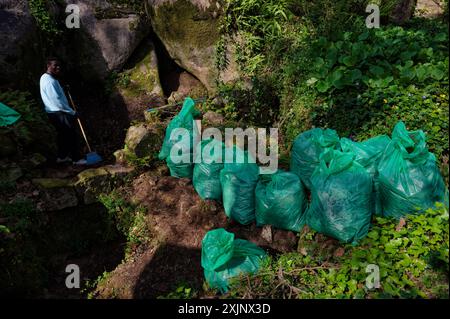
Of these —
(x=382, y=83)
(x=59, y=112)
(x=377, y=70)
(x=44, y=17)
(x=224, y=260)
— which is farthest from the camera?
(x=44, y=17)

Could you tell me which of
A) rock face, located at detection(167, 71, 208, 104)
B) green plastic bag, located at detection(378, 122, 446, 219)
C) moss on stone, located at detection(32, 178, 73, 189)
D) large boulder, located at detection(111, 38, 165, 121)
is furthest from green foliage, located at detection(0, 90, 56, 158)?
green plastic bag, located at detection(378, 122, 446, 219)

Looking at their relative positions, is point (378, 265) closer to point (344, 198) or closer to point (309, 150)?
point (344, 198)

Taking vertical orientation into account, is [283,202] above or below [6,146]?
below

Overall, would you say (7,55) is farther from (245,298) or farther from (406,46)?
(406,46)

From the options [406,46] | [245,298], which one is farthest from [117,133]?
[406,46]

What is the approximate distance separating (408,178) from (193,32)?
4.29m

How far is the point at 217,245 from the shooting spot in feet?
10.4

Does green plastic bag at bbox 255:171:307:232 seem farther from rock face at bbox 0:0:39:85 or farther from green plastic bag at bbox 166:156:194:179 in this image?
rock face at bbox 0:0:39:85

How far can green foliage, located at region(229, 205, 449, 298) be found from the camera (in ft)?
9.07

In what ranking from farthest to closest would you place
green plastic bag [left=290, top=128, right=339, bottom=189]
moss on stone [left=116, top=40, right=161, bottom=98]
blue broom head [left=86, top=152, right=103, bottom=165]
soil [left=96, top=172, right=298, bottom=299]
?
1. moss on stone [left=116, top=40, right=161, bottom=98]
2. blue broom head [left=86, top=152, right=103, bottom=165]
3. green plastic bag [left=290, top=128, right=339, bottom=189]
4. soil [left=96, top=172, right=298, bottom=299]

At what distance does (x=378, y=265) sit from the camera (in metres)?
2.92

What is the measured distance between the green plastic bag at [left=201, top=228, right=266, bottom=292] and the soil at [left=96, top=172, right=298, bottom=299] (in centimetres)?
30

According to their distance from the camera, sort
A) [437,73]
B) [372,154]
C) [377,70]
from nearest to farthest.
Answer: [372,154], [437,73], [377,70]

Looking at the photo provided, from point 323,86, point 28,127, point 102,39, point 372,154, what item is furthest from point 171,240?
point 102,39
